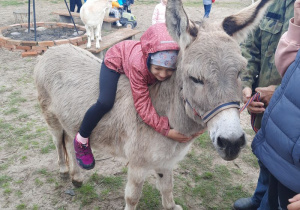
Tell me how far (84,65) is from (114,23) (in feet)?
27.6

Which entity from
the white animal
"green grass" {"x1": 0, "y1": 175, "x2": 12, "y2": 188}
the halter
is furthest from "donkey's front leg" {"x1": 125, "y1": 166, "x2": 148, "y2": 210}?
the white animal

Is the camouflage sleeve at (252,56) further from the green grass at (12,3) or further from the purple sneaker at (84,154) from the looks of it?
the green grass at (12,3)

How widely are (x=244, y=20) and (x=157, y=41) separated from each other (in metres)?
0.66

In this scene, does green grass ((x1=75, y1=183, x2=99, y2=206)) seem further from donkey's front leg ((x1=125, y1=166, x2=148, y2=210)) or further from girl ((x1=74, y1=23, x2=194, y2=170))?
donkey's front leg ((x1=125, y1=166, x2=148, y2=210))

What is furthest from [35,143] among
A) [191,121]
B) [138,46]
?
[191,121]

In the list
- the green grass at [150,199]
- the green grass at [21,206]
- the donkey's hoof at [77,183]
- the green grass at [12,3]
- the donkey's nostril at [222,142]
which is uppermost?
the donkey's nostril at [222,142]

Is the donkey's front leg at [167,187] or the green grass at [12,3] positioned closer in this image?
the donkey's front leg at [167,187]

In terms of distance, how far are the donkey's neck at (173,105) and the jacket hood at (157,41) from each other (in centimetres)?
26

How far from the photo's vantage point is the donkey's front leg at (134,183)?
2521 millimetres

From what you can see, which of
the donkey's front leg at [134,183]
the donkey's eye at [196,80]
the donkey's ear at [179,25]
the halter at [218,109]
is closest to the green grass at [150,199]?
the donkey's front leg at [134,183]

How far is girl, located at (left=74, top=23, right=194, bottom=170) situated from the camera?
2051mm

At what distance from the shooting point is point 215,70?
1700 mm

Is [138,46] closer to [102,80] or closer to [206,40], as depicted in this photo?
[102,80]

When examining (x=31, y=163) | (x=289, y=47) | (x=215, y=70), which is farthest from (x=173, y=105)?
(x=31, y=163)
